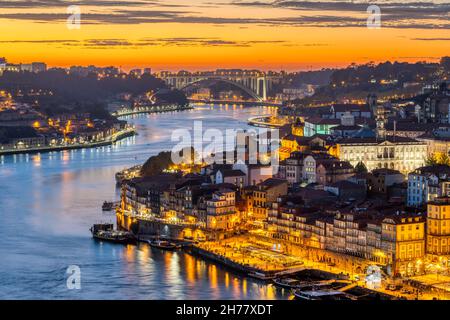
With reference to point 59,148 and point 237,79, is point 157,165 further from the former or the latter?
point 237,79

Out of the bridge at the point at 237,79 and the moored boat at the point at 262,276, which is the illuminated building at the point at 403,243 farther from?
the bridge at the point at 237,79

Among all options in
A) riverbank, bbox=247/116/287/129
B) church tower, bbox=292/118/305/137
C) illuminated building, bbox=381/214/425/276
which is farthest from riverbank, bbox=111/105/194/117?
illuminated building, bbox=381/214/425/276

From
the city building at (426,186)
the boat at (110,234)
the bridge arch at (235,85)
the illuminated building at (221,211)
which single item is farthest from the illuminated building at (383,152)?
the bridge arch at (235,85)

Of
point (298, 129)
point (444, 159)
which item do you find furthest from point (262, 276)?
point (298, 129)

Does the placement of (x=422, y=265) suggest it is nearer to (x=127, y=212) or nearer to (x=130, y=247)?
(x=130, y=247)

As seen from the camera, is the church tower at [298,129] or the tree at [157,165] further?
the church tower at [298,129]
